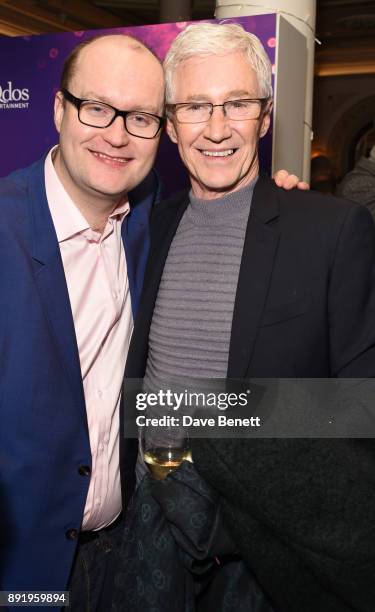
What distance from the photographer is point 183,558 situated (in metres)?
1.15

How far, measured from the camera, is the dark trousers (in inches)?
68.4

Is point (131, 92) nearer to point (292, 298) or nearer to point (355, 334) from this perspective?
point (292, 298)

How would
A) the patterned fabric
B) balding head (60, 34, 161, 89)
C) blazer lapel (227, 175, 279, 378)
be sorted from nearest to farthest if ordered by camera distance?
the patterned fabric → blazer lapel (227, 175, 279, 378) → balding head (60, 34, 161, 89)

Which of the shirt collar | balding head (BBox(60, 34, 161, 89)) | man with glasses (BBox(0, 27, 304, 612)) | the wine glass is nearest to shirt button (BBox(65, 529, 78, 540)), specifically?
man with glasses (BBox(0, 27, 304, 612))

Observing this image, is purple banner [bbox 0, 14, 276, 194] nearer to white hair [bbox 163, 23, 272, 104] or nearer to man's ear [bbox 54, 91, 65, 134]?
man's ear [bbox 54, 91, 65, 134]

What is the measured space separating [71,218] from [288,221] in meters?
0.55

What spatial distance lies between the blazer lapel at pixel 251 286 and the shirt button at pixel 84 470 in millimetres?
441

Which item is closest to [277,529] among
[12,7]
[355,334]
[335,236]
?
[355,334]

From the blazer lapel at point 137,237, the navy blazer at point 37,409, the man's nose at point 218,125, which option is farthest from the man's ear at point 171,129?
the navy blazer at point 37,409

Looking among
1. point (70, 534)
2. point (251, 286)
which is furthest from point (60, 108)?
point (70, 534)

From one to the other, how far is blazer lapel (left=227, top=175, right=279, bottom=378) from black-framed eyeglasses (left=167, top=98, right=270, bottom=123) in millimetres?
269

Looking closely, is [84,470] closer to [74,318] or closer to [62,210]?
[74,318]

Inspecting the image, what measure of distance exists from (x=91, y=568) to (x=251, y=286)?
886 mm

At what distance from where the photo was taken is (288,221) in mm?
1571
